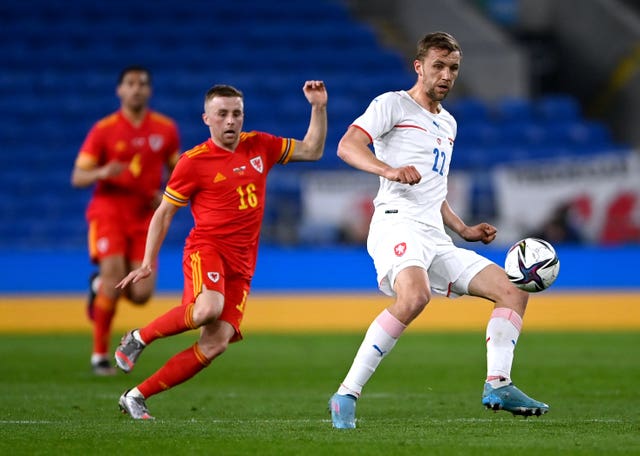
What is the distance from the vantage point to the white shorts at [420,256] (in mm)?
6719

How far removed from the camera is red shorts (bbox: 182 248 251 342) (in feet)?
23.9

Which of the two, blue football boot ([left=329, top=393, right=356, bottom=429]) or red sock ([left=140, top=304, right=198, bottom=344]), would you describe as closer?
blue football boot ([left=329, top=393, right=356, bottom=429])

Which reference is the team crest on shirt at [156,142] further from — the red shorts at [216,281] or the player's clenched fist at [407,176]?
the player's clenched fist at [407,176]

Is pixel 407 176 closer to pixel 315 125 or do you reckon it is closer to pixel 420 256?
pixel 420 256

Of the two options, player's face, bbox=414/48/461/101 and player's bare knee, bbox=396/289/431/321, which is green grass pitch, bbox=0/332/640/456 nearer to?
player's bare knee, bbox=396/289/431/321

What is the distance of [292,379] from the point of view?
1030 cm

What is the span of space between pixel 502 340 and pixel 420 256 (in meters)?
0.69

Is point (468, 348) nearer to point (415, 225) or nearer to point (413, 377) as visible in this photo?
point (413, 377)

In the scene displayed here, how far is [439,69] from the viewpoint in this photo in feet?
22.8

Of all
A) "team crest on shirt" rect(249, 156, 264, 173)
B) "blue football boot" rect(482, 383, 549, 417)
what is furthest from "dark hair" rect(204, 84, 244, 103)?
"blue football boot" rect(482, 383, 549, 417)

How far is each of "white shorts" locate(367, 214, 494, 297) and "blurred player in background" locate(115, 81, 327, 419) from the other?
3.11ft

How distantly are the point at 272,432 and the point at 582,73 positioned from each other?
19220mm

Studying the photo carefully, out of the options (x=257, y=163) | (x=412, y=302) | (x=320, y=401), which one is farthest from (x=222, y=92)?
(x=320, y=401)

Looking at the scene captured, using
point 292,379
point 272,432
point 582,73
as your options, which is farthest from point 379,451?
point 582,73
